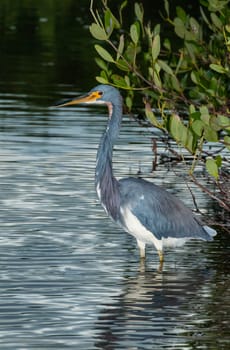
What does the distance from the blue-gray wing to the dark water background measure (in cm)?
30

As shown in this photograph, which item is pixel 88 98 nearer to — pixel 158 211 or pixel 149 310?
pixel 158 211

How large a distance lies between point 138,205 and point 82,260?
792 mm

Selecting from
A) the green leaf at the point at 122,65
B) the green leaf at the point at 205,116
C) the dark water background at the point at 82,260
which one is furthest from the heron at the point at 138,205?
the green leaf at the point at 205,116

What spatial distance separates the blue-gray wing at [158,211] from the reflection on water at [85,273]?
0.32m

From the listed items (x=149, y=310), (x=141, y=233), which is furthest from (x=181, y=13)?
(x=149, y=310)

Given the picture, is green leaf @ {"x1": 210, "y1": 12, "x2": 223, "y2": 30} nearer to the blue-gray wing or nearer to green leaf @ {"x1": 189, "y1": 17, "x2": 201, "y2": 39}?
green leaf @ {"x1": 189, "y1": 17, "x2": 201, "y2": 39}

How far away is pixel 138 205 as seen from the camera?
11969 millimetres

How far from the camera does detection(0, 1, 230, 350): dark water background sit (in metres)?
9.93

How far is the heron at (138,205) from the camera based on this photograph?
39.4ft

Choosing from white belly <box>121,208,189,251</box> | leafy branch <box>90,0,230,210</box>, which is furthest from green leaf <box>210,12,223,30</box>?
white belly <box>121,208,189,251</box>

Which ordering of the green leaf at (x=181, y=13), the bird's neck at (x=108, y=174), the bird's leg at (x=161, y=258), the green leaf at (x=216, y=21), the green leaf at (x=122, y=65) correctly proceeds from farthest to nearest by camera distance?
the green leaf at (x=181, y=13) < the green leaf at (x=216, y=21) < the bird's leg at (x=161, y=258) < the bird's neck at (x=108, y=174) < the green leaf at (x=122, y=65)

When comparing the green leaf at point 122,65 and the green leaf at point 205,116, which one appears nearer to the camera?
the green leaf at point 205,116

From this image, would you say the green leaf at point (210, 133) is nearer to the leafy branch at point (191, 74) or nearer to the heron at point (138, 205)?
the leafy branch at point (191, 74)

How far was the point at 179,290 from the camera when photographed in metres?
11.5
